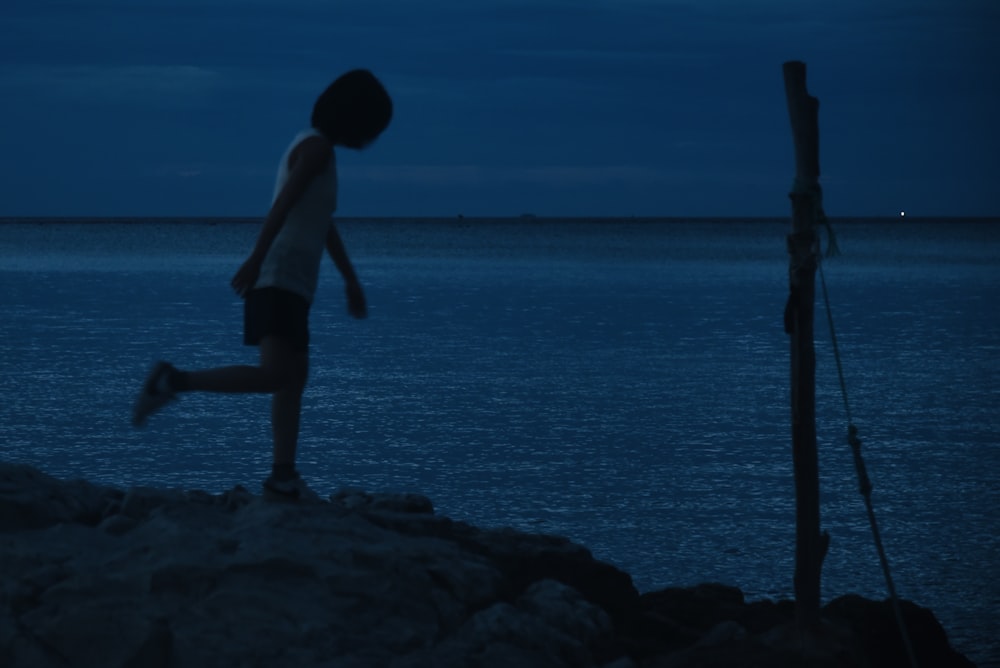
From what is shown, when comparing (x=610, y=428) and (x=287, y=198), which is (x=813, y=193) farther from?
(x=610, y=428)

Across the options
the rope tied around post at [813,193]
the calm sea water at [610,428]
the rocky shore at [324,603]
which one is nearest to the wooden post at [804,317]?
the rope tied around post at [813,193]

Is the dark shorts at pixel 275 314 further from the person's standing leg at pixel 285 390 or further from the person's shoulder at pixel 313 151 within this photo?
the person's shoulder at pixel 313 151

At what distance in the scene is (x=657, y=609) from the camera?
242 inches

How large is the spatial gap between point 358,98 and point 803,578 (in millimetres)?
2707

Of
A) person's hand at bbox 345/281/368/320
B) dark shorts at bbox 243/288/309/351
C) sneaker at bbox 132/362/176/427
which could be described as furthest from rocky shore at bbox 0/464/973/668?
person's hand at bbox 345/281/368/320

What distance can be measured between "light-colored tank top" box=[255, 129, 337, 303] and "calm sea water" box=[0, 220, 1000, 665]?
10.0 ft

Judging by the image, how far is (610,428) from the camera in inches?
454

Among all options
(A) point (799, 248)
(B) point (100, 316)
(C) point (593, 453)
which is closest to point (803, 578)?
(A) point (799, 248)

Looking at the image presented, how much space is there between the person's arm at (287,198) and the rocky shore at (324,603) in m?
1.00

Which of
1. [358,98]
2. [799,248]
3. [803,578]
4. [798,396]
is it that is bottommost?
[803,578]

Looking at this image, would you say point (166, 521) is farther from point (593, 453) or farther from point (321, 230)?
point (593, 453)

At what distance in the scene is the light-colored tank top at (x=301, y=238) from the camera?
525 centimetres

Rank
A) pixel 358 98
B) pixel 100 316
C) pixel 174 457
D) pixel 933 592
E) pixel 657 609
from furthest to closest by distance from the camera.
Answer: pixel 100 316 → pixel 174 457 → pixel 933 592 → pixel 657 609 → pixel 358 98

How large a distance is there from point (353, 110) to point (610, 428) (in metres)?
6.70
